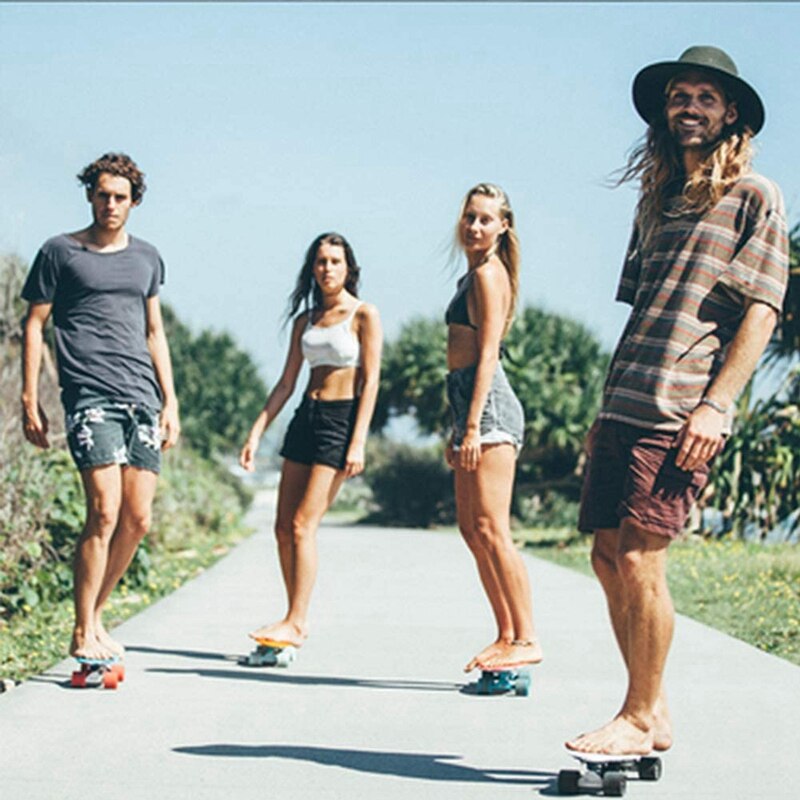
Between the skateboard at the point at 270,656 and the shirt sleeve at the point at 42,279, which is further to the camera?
the skateboard at the point at 270,656

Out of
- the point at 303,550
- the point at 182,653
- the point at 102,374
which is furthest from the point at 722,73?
the point at 182,653

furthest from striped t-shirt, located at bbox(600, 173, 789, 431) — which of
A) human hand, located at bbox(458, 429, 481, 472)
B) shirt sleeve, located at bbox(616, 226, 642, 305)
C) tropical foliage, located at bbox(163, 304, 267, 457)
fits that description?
tropical foliage, located at bbox(163, 304, 267, 457)

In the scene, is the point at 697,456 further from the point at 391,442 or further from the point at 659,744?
the point at 391,442

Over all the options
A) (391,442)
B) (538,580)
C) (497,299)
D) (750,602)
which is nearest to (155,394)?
(497,299)

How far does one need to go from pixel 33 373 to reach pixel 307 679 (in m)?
1.73

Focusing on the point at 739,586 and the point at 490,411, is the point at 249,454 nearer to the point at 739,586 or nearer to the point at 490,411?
the point at 490,411

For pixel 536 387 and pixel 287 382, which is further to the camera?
pixel 536 387

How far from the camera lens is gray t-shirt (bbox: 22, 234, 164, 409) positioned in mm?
6082

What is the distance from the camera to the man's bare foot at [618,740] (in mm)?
4121

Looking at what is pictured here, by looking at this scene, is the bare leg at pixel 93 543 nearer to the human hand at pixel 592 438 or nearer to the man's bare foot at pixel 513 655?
the man's bare foot at pixel 513 655

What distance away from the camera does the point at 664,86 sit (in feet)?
14.9

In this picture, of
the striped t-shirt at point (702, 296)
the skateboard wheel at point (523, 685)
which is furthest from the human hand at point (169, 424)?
the striped t-shirt at point (702, 296)

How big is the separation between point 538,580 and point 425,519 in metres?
14.4

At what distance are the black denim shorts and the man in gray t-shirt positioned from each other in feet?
2.76
